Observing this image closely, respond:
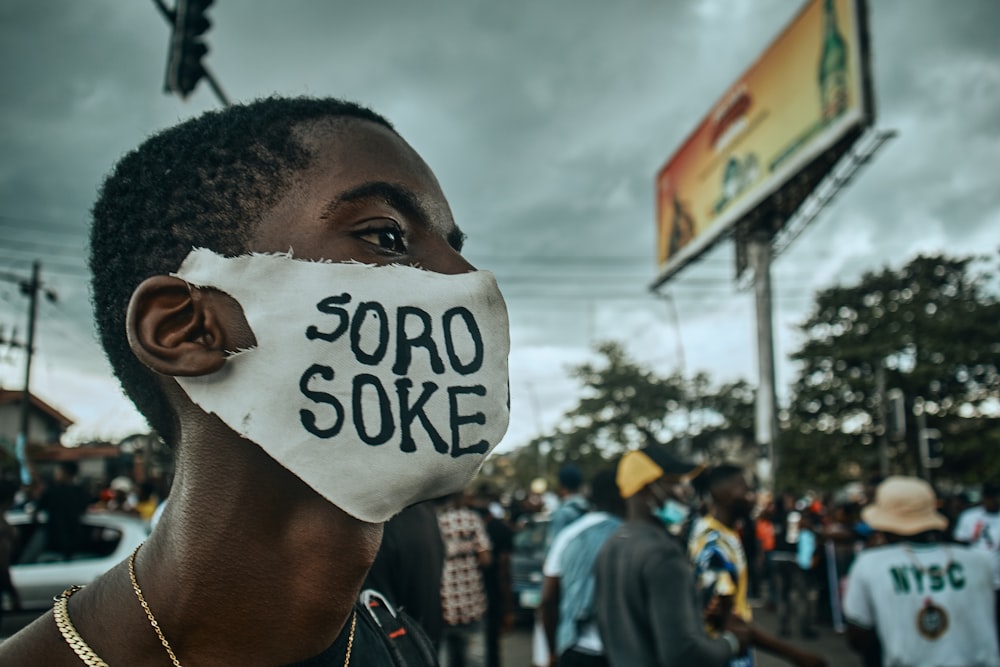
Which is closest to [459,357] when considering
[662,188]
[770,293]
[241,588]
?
[241,588]

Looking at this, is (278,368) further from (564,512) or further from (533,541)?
(533,541)

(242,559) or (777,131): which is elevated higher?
(777,131)

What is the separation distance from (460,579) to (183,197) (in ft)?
17.1

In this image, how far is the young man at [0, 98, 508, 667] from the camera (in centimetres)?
110

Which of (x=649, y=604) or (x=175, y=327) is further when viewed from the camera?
(x=649, y=604)

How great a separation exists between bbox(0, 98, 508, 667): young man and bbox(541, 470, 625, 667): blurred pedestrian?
3317mm

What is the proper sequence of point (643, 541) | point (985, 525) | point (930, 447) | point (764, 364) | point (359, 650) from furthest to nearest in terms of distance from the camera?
point (764, 364), point (930, 447), point (985, 525), point (643, 541), point (359, 650)

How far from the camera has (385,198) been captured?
117cm

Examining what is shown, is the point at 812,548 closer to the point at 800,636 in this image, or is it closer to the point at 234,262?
the point at 800,636

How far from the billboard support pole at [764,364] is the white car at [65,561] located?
655 inches

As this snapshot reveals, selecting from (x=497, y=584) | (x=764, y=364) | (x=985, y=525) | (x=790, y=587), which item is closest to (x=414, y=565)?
(x=497, y=584)

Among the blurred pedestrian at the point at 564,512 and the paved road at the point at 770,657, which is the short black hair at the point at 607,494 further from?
the paved road at the point at 770,657

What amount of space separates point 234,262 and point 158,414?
0.32 metres

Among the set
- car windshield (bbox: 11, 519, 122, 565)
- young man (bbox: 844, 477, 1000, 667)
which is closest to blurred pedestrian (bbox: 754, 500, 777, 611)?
young man (bbox: 844, 477, 1000, 667)
